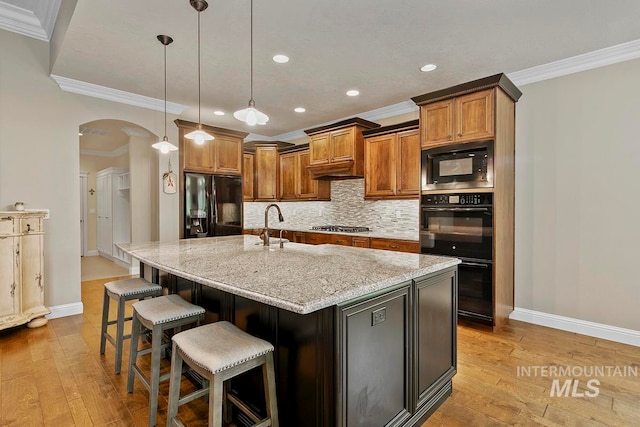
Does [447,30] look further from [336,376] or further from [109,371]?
[109,371]

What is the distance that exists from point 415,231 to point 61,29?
14.6 feet

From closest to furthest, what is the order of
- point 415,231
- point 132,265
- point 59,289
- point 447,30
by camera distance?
point 447,30
point 59,289
point 415,231
point 132,265

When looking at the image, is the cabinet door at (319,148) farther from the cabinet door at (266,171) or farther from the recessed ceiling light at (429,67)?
the recessed ceiling light at (429,67)

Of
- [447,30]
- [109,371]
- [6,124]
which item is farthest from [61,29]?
[447,30]

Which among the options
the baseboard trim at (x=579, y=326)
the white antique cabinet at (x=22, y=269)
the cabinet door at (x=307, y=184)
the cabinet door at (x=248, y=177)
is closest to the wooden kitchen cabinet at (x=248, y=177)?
the cabinet door at (x=248, y=177)

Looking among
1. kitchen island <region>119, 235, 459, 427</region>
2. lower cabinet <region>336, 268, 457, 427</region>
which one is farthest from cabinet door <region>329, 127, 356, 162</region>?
lower cabinet <region>336, 268, 457, 427</region>

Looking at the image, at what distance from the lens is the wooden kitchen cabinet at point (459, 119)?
10.6 ft

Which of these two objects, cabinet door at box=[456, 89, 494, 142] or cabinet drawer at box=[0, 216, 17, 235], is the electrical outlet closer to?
cabinet door at box=[456, 89, 494, 142]

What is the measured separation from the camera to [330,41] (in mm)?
2869

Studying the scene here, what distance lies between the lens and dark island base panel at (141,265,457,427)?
1.41 meters

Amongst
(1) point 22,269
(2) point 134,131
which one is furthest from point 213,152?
(1) point 22,269

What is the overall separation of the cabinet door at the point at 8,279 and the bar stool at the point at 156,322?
1.96 meters

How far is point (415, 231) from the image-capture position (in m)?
4.55

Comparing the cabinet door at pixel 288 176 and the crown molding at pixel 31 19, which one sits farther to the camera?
the cabinet door at pixel 288 176
